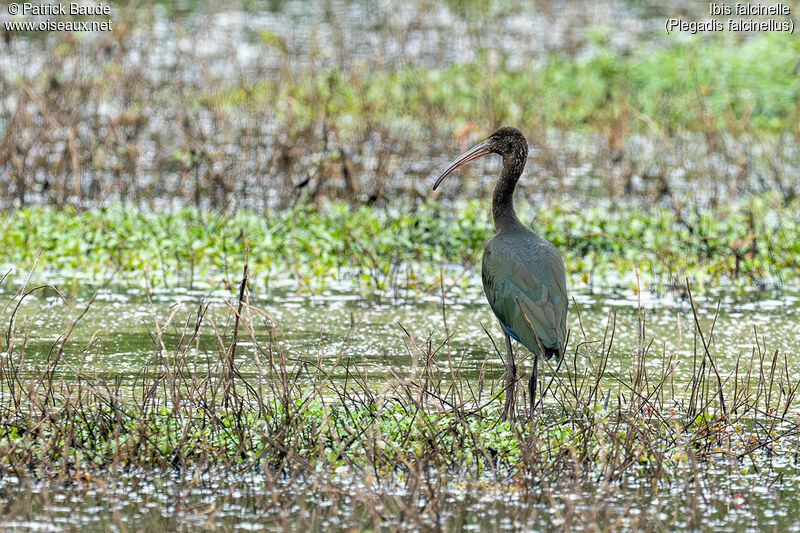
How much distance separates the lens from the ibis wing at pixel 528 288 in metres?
5.71

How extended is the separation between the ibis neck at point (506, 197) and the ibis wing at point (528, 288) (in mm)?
172

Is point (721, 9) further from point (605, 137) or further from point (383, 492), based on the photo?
point (383, 492)

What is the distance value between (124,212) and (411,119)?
488 cm

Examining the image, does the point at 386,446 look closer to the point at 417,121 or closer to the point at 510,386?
the point at 510,386

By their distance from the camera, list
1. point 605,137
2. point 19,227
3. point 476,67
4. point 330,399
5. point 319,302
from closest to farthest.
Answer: point 330,399 → point 319,302 → point 19,227 → point 605,137 → point 476,67

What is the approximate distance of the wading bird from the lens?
569cm

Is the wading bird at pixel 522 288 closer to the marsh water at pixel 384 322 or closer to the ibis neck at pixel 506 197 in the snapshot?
the ibis neck at pixel 506 197

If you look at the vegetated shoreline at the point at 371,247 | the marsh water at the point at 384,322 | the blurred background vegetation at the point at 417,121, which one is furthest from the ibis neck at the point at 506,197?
the vegetated shoreline at the point at 371,247

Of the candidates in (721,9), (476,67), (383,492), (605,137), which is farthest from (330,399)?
(721,9)

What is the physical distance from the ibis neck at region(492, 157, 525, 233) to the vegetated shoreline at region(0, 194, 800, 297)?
1.85 meters

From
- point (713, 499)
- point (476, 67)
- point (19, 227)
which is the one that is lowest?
point (713, 499)

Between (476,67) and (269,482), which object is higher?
(476,67)

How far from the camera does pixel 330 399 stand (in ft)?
20.0

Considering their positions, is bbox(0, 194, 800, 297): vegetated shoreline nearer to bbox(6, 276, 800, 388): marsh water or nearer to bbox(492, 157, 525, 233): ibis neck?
bbox(6, 276, 800, 388): marsh water
